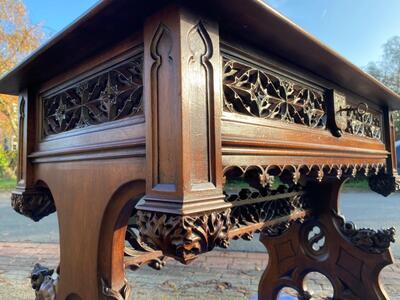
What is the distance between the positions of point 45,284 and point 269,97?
977 millimetres

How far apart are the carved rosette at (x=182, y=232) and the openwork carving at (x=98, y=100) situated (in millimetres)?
260

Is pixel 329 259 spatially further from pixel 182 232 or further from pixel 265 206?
pixel 182 232

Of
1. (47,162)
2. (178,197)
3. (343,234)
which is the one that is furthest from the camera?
(343,234)

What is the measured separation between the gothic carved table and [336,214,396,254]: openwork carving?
0.01 meters

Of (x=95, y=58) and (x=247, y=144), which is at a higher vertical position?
(x=95, y=58)

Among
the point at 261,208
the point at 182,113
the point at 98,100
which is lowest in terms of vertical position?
the point at 261,208

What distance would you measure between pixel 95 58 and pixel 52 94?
1.08 feet

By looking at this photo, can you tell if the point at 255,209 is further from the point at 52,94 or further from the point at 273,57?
the point at 52,94

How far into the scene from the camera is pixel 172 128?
1.79 ft

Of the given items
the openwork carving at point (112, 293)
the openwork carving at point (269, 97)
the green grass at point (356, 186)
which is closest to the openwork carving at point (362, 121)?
the openwork carving at point (269, 97)

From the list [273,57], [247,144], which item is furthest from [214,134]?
[273,57]

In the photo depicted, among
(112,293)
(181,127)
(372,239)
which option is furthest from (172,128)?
(372,239)

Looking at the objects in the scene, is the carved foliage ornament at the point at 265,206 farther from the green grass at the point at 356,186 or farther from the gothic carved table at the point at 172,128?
the green grass at the point at 356,186

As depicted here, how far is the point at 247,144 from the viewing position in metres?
0.68
